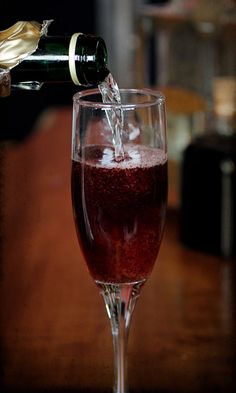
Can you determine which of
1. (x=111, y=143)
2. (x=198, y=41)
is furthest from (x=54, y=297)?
(x=198, y=41)

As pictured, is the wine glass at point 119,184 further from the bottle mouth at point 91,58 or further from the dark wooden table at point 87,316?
the dark wooden table at point 87,316

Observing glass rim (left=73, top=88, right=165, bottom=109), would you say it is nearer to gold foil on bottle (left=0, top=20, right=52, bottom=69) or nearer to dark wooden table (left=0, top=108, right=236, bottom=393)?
gold foil on bottle (left=0, top=20, right=52, bottom=69)

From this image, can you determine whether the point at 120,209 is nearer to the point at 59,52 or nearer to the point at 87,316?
the point at 59,52

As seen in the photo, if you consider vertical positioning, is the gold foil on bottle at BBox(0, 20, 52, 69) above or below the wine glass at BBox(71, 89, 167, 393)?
above

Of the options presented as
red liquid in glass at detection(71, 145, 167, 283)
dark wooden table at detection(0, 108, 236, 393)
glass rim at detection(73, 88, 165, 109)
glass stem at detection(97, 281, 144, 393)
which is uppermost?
glass rim at detection(73, 88, 165, 109)

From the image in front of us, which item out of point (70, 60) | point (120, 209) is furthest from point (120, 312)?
point (70, 60)

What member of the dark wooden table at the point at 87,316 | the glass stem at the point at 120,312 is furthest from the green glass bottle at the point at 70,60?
the dark wooden table at the point at 87,316

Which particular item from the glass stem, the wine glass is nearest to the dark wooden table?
the glass stem

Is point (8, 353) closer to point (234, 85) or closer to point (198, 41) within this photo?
point (234, 85)
